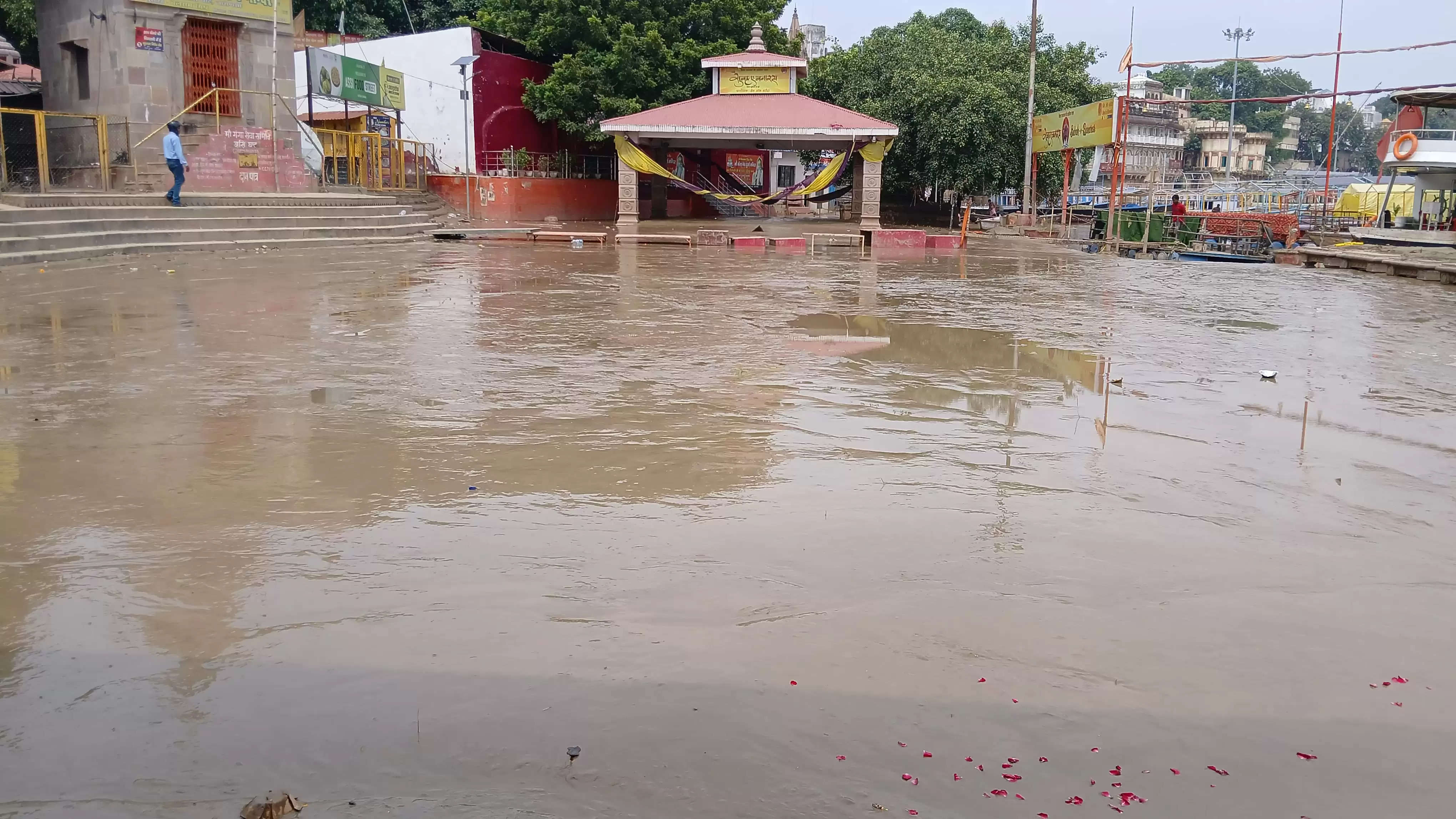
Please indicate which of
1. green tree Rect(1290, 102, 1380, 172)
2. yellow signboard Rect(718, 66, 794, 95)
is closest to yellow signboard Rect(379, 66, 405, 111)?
yellow signboard Rect(718, 66, 794, 95)

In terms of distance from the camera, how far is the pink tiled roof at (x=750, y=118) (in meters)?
24.7

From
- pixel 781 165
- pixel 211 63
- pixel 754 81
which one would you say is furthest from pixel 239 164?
pixel 781 165

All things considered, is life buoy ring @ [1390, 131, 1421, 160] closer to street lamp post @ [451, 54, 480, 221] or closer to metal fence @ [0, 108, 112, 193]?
street lamp post @ [451, 54, 480, 221]

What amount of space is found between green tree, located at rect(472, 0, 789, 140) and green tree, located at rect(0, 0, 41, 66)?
13.3 meters

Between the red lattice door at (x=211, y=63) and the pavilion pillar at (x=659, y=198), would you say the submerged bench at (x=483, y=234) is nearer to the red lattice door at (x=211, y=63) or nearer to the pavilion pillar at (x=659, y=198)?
the red lattice door at (x=211, y=63)

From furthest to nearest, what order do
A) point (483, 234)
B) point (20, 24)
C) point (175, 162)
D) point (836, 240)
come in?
point (20, 24), point (836, 240), point (483, 234), point (175, 162)

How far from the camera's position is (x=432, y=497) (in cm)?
493

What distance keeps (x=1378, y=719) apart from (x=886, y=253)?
19.7 metres

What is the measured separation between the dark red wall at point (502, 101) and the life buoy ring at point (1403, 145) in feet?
80.0

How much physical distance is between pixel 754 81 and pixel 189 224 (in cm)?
1460

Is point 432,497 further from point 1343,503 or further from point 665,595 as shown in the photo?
point 1343,503

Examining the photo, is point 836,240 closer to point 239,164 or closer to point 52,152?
point 239,164

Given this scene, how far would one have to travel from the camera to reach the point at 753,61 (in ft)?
89.5

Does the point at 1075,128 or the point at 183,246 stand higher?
the point at 1075,128
